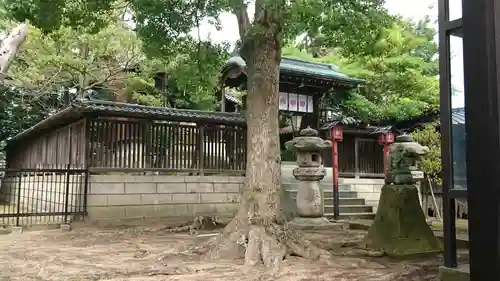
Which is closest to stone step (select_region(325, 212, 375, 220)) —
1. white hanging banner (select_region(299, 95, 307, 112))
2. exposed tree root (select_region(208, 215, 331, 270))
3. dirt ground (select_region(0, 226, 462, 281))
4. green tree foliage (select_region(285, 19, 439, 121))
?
white hanging banner (select_region(299, 95, 307, 112))

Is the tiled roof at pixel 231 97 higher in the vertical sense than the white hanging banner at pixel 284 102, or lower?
higher

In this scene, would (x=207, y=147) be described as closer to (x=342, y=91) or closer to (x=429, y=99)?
(x=342, y=91)

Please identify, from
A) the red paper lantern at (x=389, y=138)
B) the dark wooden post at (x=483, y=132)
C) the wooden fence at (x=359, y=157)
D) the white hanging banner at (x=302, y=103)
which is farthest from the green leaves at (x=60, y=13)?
the wooden fence at (x=359, y=157)

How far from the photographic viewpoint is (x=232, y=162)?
15.9 m

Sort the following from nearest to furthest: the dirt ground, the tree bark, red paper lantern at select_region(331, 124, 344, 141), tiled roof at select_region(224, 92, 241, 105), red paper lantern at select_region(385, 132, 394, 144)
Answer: the dirt ground → the tree bark → red paper lantern at select_region(331, 124, 344, 141) → red paper lantern at select_region(385, 132, 394, 144) → tiled roof at select_region(224, 92, 241, 105)

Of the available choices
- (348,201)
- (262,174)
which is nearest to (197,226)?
(262,174)

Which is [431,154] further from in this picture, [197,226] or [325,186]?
[197,226]

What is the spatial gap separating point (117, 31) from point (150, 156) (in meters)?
8.04

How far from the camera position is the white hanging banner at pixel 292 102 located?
16.9 m

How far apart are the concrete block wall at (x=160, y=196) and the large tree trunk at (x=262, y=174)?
6599 mm

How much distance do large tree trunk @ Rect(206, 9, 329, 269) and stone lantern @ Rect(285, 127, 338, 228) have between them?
180 inches

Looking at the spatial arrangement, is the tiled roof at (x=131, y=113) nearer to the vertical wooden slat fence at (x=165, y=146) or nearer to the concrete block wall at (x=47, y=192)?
the vertical wooden slat fence at (x=165, y=146)

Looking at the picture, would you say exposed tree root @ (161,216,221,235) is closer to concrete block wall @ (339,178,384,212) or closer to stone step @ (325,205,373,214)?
stone step @ (325,205,373,214)

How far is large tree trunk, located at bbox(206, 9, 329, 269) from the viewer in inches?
281
